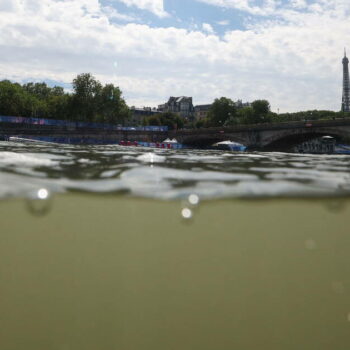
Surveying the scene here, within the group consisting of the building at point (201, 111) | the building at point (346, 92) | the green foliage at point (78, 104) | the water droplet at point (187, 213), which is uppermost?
the building at point (346, 92)

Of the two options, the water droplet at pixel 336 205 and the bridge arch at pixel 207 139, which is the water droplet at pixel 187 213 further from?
the bridge arch at pixel 207 139

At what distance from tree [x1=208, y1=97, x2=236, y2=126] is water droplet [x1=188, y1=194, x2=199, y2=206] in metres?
99.2

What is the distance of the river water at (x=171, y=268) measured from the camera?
1.72m

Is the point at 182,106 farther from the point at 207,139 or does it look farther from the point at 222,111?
the point at 207,139

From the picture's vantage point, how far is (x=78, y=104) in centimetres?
7394

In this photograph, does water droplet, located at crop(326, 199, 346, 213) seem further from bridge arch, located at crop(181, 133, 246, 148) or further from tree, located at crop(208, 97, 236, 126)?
tree, located at crop(208, 97, 236, 126)

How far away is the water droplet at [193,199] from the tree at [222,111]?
9915 centimetres

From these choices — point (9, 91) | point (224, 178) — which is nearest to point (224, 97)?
point (9, 91)

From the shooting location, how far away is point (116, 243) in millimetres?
2668

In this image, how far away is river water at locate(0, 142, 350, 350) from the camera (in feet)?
5.63

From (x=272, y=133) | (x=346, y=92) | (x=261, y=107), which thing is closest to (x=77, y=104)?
(x=272, y=133)

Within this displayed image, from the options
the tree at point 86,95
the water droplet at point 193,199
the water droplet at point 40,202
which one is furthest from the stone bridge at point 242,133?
the water droplet at point 40,202

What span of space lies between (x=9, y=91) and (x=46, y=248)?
79.8m

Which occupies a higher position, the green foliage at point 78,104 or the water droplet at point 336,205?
the green foliage at point 78,104
